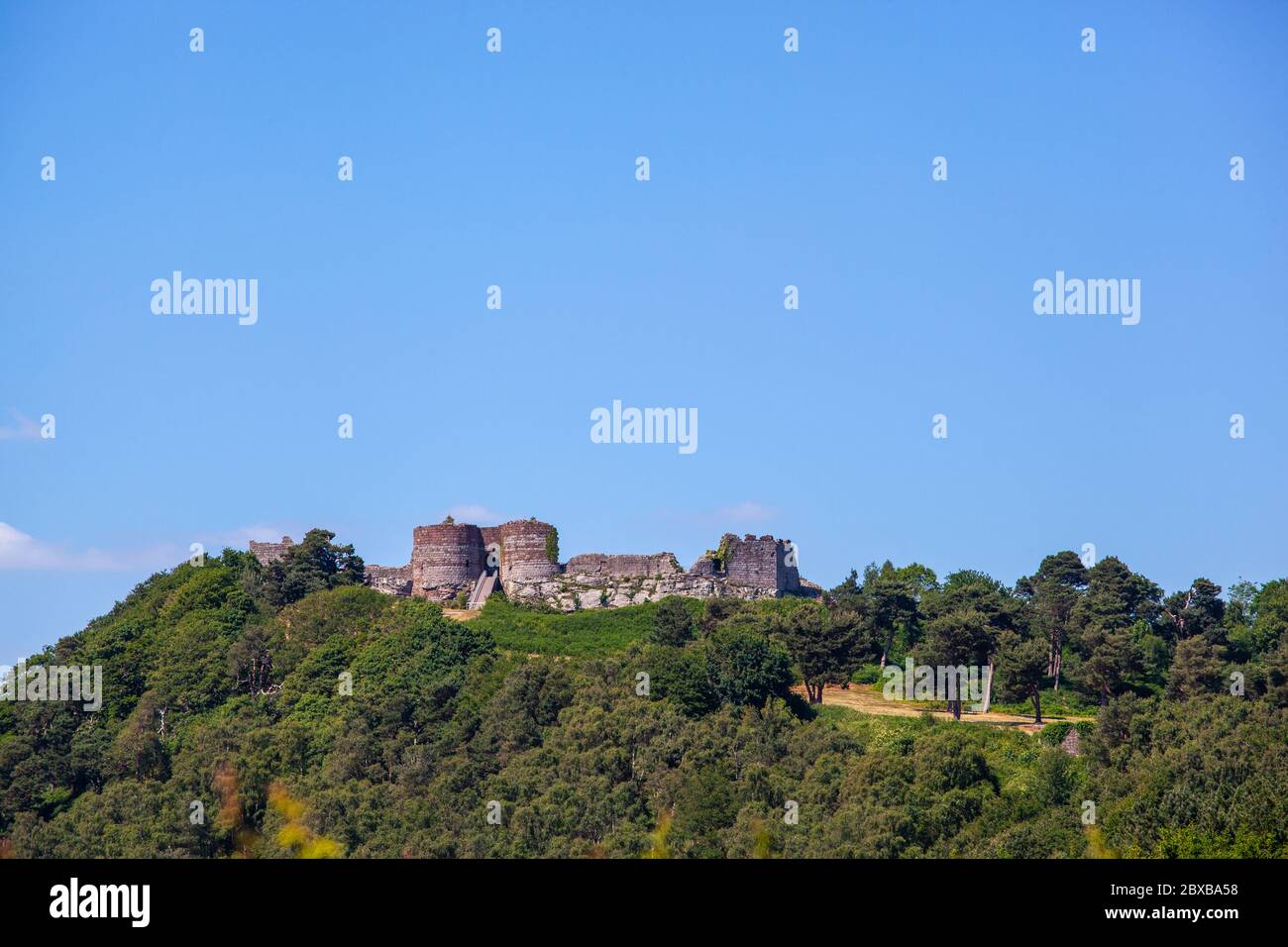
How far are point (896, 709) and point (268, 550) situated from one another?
1080 inches

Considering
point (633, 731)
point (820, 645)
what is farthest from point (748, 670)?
point (633, 731)

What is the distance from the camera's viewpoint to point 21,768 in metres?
62.1

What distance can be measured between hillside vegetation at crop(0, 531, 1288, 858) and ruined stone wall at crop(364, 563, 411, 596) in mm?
572

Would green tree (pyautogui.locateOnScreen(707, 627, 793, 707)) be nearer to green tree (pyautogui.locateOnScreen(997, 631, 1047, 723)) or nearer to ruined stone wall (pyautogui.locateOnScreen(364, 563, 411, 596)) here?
green tree (pyautogui.locateOnScreen(997, 631, 1047, 723))

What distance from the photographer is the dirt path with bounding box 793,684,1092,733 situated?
58062 mm

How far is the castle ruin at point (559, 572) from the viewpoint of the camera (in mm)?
69125

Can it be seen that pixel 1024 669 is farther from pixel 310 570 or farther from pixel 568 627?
pixel 310 570

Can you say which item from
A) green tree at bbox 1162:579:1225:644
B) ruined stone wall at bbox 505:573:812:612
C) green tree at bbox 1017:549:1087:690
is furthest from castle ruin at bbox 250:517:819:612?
→ green tree at bbox 1162:579:1225:644

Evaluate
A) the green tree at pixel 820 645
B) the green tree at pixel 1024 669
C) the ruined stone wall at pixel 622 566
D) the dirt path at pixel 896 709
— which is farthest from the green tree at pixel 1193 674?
the ruined stone wall at pixel 622 566

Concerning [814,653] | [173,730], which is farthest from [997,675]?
[173,730]

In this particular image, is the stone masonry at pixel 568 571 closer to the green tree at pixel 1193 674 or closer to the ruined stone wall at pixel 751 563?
the ruined stone wall at pixel 751 563

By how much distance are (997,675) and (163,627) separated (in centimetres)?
3141

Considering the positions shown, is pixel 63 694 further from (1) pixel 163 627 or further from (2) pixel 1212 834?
(2) pixel 1212 834

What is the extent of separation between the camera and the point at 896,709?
5984cm
